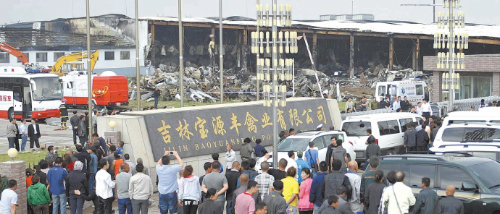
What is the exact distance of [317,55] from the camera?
252ft

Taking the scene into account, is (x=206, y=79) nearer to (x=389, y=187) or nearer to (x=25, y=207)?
(x=25, y=207)

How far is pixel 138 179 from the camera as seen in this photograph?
16.7 m

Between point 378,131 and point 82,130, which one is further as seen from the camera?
point 82,130

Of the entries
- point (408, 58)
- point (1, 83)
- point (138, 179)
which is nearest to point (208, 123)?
point (138, 179)

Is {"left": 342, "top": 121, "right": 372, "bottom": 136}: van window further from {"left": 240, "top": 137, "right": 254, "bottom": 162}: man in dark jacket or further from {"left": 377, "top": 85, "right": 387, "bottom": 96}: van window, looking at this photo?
{"left": 377, "top": 85, "right": 387, "bottom": 96}: van window

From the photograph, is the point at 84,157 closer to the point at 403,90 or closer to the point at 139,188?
the point at 139,188

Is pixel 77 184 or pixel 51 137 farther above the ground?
pixel 77 184

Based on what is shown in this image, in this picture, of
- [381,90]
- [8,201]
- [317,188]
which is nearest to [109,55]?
[381,90]

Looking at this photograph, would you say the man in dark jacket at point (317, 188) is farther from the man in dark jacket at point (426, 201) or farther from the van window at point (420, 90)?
the van window at point (420, 90)

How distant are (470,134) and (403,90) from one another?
2691 centimetres

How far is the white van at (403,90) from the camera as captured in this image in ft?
159

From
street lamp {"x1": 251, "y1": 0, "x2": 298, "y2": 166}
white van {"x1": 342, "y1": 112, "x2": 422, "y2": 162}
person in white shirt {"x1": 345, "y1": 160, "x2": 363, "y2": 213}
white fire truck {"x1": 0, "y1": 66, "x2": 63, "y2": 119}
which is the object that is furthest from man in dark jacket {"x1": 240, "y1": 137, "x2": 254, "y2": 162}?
white fire truck {"x1": 0, "y1": 66, "x2": 63, "y2": 119}

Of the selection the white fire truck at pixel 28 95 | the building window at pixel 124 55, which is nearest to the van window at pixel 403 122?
the white fire truck at pixel 28 95

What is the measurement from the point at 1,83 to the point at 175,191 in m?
30.3
